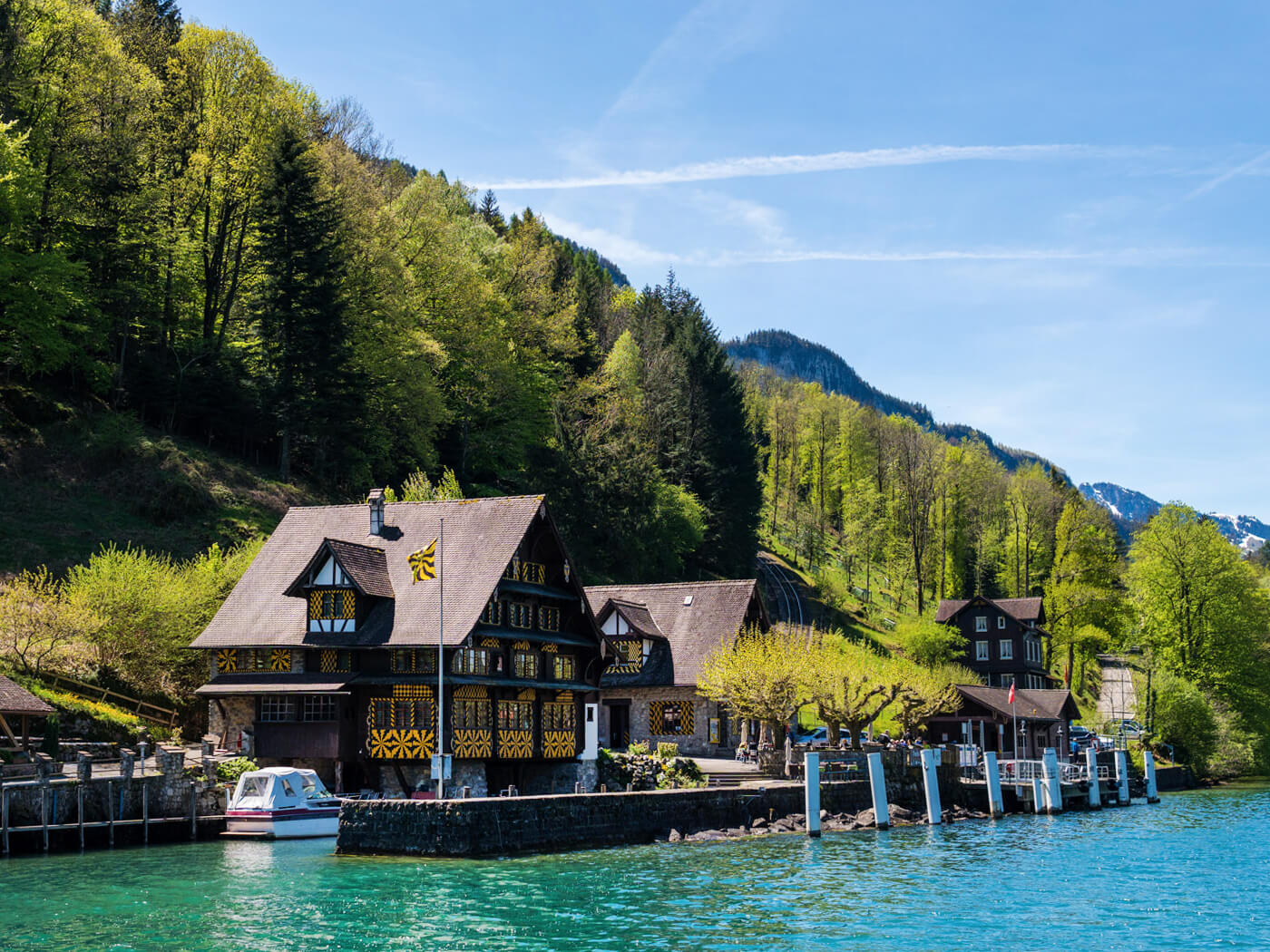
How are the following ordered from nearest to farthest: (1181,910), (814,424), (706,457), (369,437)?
(1181,910)
(369,437)
(706,457)
(814,424)

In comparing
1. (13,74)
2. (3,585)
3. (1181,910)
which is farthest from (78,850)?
(13,74)

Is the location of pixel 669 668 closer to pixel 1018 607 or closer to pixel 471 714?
pixel 471 714

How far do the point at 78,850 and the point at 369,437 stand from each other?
120 feet

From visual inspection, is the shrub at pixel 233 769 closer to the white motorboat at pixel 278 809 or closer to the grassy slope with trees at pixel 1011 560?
the white motorboat at pixel 278 809

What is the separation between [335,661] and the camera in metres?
46.0

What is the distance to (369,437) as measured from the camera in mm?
70750

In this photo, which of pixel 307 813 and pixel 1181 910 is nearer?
pixel 1181 910

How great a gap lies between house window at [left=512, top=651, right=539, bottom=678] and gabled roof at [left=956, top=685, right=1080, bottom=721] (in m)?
32.7

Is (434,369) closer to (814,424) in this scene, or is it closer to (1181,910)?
(1181,910)

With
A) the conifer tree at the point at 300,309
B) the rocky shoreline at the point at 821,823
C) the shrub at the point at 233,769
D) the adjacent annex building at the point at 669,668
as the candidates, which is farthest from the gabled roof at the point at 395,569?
the conifer tree at the point at 300,309

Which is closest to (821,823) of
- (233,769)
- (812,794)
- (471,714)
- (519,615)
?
(812,794)

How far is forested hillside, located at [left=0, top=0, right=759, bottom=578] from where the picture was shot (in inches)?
2491

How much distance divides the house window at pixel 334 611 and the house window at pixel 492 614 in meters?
4.84

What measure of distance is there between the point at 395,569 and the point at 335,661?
427 cm
